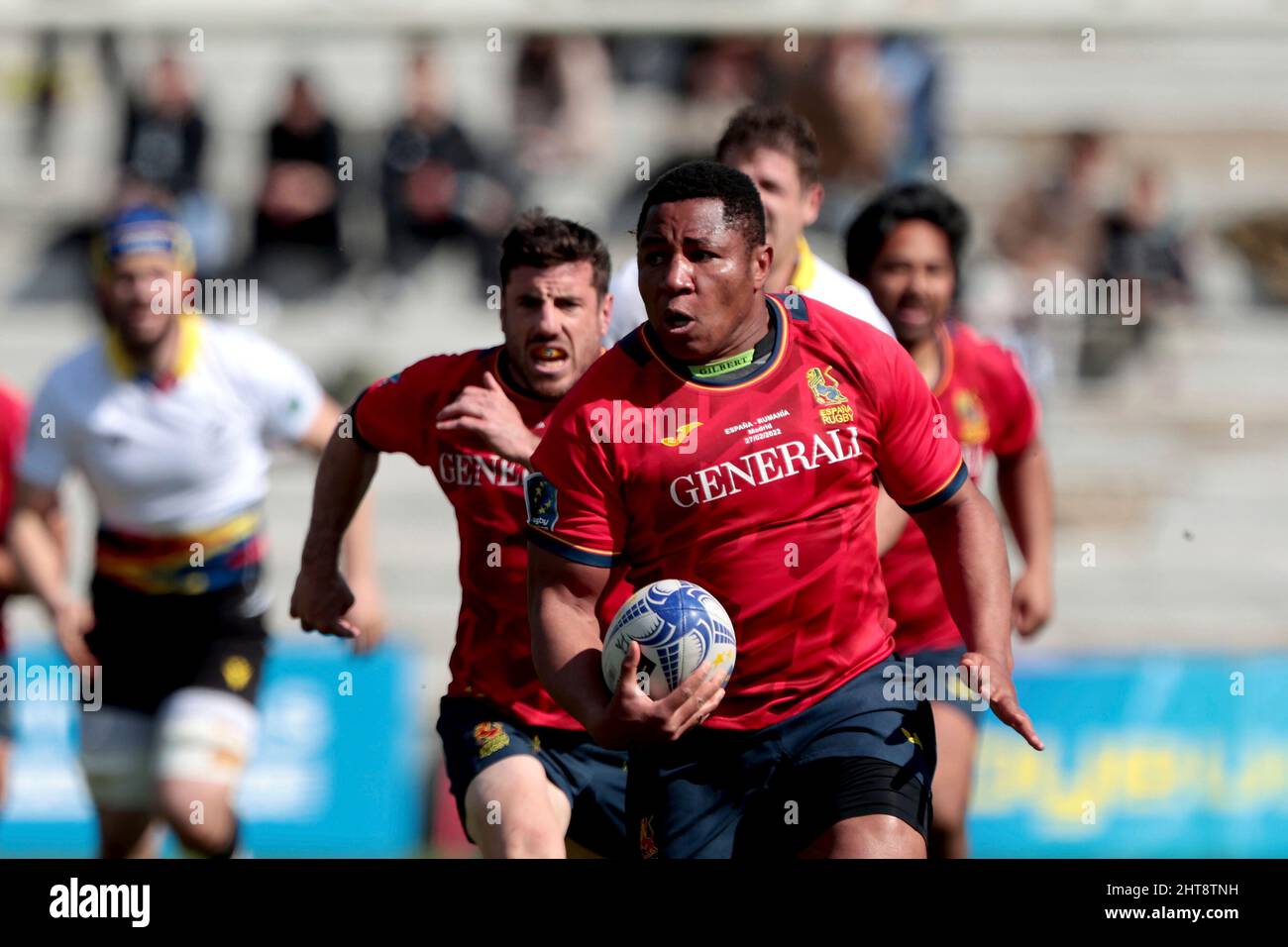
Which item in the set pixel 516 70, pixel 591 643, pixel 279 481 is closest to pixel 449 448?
pixel 591 643

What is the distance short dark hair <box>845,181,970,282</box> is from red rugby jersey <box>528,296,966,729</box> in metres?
1.83

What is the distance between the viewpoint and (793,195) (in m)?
7.09

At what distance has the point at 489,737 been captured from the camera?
21.1 feet

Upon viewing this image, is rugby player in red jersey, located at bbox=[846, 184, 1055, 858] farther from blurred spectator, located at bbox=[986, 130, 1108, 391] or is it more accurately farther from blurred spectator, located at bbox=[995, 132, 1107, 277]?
blurred spectator, located at bbox=[995, 132, 1107, 277]

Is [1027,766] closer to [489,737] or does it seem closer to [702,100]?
[489,737]

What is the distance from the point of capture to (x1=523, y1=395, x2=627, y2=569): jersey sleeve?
5.50 meters

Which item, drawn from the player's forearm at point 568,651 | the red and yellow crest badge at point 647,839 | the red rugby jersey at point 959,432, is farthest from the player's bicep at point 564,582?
the red rugby jersey at point 959,432

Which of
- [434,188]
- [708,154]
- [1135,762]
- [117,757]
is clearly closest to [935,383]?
[117,757]

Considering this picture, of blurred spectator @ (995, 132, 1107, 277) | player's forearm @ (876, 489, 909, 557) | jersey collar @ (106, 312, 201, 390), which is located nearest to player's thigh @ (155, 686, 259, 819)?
jersey collar @ (106, 312, 201, 390)

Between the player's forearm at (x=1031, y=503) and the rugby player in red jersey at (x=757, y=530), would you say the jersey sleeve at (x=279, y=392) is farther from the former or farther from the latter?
the player's forearm at (x=1031, y=503)

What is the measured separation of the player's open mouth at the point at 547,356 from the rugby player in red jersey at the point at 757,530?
0.74m

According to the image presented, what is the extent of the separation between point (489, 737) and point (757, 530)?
1.38 metres

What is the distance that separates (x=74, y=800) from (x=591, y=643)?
7002 mm
